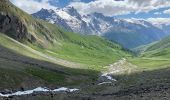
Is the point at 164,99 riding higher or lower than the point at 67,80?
lower

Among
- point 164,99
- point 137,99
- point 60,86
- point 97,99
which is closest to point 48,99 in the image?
point 97,99

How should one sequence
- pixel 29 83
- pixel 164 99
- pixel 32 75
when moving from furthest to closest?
pixel 32 75 < pixel 29 83 < pixel 164 99

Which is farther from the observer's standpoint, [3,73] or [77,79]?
[77,79]

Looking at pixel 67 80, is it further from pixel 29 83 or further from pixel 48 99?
pixel 48 99

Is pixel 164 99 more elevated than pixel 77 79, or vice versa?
pixel 77 79

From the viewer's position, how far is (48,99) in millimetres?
87500

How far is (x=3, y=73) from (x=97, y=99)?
43.5m

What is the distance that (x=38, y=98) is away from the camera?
294 feet

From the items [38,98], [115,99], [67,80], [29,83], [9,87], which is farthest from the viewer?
[67,80]

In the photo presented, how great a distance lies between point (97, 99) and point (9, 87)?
3669cm

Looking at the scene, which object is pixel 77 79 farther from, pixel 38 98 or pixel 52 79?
pixel 38 98

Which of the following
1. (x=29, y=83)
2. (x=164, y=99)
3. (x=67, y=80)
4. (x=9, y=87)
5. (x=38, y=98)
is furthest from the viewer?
(x=67, y=80)

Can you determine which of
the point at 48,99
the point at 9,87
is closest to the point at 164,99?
the point at 48,99

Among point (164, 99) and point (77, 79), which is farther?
point (77, 79)
